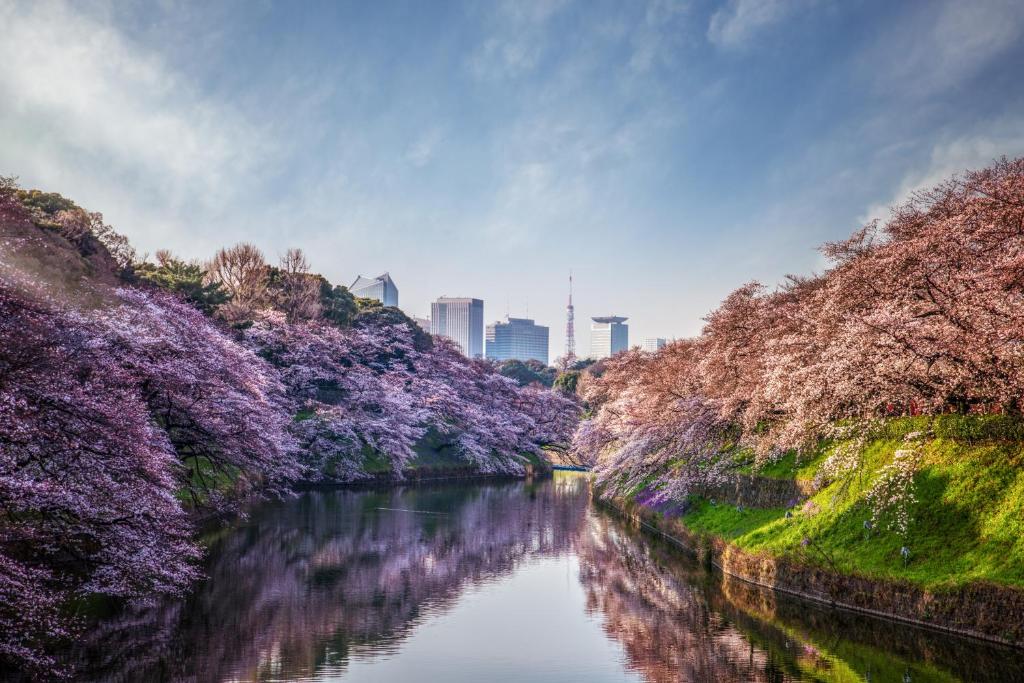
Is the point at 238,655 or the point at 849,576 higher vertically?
the point at 849,576

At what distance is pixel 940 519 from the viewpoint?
78.4ft

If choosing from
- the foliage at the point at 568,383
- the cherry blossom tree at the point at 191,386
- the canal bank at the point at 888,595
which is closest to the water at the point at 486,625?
the canal bank at the point at 888,595

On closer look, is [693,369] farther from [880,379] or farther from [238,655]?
[238,655]

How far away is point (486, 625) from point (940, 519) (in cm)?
1443

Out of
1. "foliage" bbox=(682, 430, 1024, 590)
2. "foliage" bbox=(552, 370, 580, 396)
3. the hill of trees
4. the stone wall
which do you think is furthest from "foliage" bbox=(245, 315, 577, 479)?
"foliage" bbox=(682, 430, 1024, 590)

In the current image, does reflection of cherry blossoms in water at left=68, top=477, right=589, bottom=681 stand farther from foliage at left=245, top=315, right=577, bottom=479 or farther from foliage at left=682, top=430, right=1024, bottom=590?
foliage at left=682, top=430, right=1024, bottom=590

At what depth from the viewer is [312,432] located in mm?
65188

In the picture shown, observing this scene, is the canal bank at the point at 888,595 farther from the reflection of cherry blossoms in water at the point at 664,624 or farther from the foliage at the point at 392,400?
the foliage at the point at 392,400

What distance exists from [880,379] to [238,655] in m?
20.6

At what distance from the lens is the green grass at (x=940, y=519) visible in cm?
2173

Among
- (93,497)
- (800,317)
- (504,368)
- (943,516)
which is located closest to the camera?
(93,497)

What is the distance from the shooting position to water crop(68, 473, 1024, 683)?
20.3 m

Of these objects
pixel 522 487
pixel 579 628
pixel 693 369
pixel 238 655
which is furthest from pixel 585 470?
pixel 238 655

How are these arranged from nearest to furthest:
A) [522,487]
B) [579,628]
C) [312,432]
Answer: [579,628] → [312,432] → [522,487]
